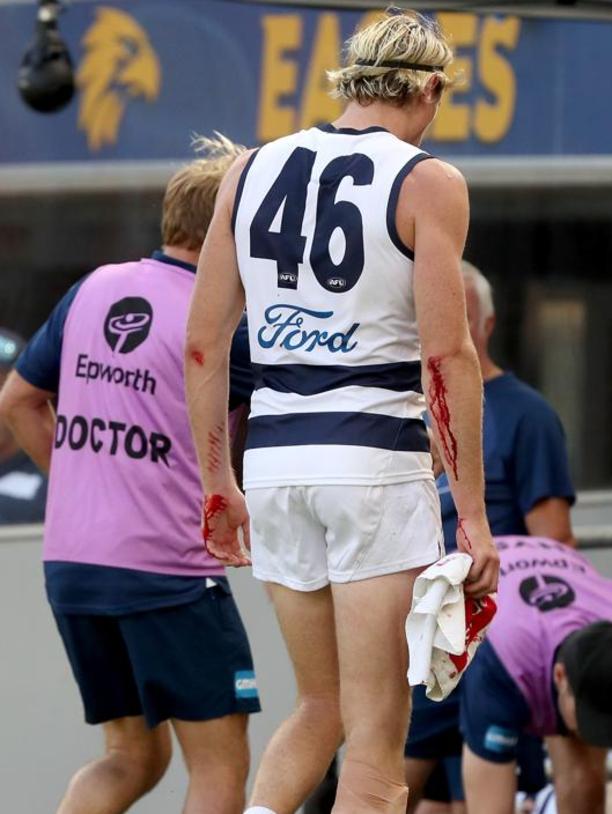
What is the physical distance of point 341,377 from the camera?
3.74 metres

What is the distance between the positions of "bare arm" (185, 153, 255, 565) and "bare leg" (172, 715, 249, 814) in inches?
29.7

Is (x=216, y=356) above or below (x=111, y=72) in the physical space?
below

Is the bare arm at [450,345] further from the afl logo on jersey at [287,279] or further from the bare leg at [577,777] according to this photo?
the bare leg at [577,777]

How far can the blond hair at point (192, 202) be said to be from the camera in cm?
462

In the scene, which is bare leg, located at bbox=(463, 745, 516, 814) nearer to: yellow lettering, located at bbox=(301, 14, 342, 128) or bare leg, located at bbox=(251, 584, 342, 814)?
bare leg, located at bbox=(251, 584, 342, 814)

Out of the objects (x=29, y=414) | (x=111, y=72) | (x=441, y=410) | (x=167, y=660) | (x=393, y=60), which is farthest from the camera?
(x=111, y=72)

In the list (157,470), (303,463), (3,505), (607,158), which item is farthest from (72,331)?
(607,158)

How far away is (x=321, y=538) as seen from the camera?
3.81m

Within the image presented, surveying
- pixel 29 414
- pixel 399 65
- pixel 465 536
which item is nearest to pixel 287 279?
pixel 399 65

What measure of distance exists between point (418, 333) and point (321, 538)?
17.5 inches

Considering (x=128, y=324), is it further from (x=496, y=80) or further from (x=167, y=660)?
(x=496, y=80)

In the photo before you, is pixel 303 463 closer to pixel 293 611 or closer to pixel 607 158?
pixel 293 611

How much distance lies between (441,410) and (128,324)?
114 cm

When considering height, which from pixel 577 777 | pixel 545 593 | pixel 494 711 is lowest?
pixel 577 777
